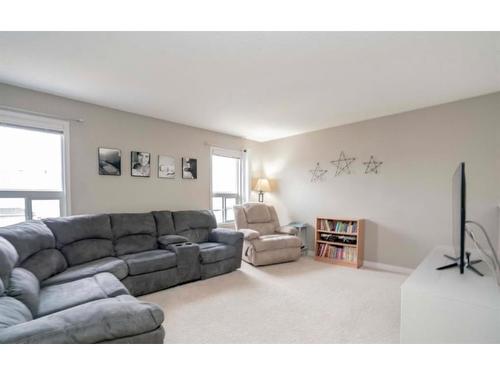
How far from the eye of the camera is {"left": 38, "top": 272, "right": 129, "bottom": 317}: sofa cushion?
5.49ft

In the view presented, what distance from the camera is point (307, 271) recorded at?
141 inches

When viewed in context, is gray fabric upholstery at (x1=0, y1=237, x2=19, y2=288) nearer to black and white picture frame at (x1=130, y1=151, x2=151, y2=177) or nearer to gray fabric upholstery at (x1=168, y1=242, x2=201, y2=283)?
gray fabric upholstery at (x1=168, y1=242, x2=201, y2=283)

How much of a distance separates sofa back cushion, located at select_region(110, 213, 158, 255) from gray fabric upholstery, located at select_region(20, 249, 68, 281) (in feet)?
2.03

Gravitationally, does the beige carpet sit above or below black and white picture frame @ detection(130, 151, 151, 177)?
below

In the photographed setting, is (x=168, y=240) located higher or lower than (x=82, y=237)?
lower

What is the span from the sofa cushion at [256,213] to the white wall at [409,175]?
0.74 m

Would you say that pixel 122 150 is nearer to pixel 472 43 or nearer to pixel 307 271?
pixel 307 271

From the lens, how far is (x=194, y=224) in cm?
380

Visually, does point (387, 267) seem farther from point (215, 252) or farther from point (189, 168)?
point (189, 168)

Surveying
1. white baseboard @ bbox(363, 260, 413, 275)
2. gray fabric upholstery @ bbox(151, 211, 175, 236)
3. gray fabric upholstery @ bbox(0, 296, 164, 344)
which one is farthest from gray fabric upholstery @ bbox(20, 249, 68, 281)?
white baseboard @ bbox(363, 260, 413, 275)

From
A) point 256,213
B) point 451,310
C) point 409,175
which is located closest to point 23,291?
point 451,310

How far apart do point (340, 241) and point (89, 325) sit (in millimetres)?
3743
